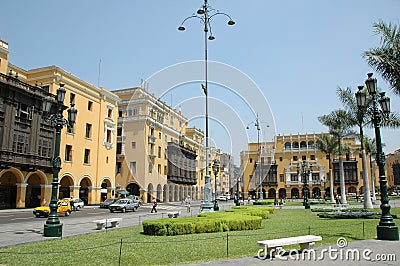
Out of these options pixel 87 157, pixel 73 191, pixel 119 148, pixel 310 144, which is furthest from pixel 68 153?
pixel 310 144

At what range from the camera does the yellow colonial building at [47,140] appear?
33.0 m

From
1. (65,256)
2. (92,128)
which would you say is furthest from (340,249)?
(92,128)

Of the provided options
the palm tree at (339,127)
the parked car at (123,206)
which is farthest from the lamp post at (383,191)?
the parked car at (123,206)

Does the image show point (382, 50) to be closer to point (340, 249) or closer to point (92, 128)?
point (340, 249)

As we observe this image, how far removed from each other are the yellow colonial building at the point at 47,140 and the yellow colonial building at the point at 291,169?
4075cm

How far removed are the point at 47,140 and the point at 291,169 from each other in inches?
2312

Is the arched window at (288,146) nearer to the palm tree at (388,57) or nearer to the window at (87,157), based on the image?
the window at (87,157)

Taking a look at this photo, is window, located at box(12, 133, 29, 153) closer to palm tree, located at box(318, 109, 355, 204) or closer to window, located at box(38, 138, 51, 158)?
window, located at box(38, 138, 51, 158)

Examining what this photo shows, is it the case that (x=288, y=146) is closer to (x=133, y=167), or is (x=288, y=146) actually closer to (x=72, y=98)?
(x=133, y=167)

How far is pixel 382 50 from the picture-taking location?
16.0 meters

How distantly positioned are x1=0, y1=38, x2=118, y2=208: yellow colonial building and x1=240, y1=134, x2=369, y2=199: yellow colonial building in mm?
40746

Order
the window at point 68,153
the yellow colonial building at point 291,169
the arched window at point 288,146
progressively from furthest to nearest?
the arched window at point 288,146 < the yellow colonial building at point 291,169 < the window at point 68,153

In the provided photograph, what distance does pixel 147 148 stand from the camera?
2085 inches

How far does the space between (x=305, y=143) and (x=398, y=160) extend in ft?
105
